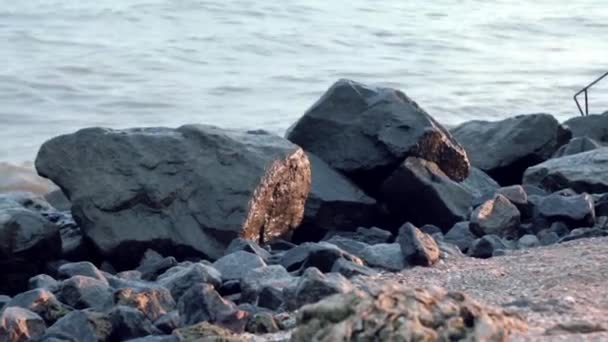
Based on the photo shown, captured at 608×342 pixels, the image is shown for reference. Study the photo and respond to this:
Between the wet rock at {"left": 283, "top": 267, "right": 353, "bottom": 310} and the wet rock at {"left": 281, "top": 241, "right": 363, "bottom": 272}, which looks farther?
the wet rock at {"left": 281, "top": 241, "right": 363, "bottom": 272}

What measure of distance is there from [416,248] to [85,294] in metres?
1.35

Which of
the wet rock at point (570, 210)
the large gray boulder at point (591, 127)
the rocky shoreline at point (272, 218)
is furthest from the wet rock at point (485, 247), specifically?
the large gray boulder at point (591, 127)

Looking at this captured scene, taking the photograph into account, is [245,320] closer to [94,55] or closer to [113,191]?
[113,191]

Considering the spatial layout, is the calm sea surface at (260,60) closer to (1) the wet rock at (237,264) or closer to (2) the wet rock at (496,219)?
(2) the wet rock at (496,219)

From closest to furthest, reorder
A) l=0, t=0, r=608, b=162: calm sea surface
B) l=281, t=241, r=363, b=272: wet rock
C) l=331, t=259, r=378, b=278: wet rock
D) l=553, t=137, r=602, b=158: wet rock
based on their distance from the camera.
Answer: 1. l=331, t=259, r=378, b=278: wet rock
2. l=281, t=241, r=363, b=272: wet rock
3. l=553, t=137, r=602, b=158: wet rock
4. l=0, t=0, r=608, b=162: calm sea surface

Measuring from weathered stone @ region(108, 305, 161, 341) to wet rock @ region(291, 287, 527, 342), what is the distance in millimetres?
1241

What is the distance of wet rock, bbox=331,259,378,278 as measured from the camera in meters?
4.99

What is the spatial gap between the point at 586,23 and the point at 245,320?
63.1 feet

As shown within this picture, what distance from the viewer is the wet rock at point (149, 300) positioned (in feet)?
14.5

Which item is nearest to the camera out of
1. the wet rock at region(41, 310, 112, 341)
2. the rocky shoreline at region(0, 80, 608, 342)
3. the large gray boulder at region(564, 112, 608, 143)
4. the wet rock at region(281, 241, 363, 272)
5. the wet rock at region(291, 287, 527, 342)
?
the wet rock at region(291, 287, 527, 342)

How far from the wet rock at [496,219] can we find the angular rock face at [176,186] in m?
0.93

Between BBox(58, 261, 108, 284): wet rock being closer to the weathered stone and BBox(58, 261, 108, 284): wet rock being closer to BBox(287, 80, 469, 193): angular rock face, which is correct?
the weathered stone

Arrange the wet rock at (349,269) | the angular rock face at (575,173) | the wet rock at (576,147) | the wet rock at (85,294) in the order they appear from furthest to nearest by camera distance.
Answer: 1. the wet rock at (576,147)
2. the angular rock face at (575,173)
3. the wet rock at (349,269)
4. the wet rock at (85,294)

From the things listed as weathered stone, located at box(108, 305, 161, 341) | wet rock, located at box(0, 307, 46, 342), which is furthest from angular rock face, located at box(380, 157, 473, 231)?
wet rock, located at box(0, 307, 46, 342)
